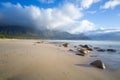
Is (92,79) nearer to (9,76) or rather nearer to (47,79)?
(47,79)

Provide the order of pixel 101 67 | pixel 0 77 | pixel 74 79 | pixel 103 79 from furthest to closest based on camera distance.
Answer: pixel 101 67
pixel 103 79
pixel 74 79
pixel 0 77

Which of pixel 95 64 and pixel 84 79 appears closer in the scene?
pixel 84 79

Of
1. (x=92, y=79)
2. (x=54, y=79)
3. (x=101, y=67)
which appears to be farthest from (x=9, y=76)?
(x=101, y=67)

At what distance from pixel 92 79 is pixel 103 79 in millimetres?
788

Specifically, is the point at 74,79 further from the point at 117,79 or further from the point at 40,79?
the point at 117,79

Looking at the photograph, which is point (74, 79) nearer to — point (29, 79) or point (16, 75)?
point (29, 79)

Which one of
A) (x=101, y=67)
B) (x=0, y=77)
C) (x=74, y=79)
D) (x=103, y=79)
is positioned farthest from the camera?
(x=101, y=67)

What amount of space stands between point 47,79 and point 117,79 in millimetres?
4525

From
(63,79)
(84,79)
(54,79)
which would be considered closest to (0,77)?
(54,79)

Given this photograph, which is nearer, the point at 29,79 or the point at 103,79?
the point at 29,79

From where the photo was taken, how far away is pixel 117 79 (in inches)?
356

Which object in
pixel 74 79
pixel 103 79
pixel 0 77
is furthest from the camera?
pixel 103 79

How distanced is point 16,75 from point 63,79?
9.14 feet

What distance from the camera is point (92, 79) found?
8617 mm
